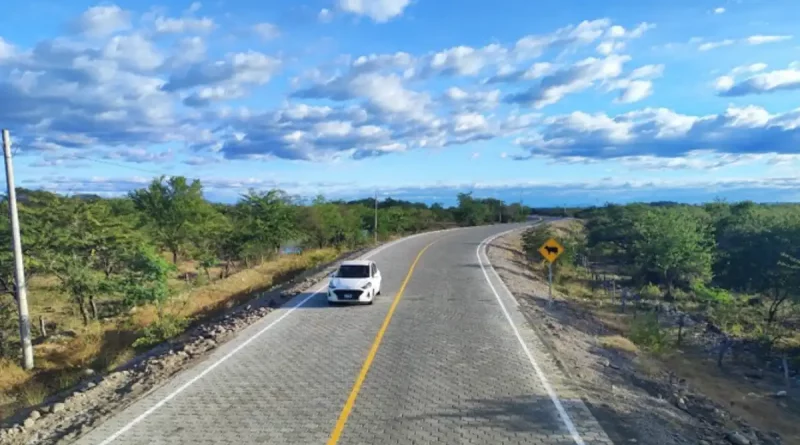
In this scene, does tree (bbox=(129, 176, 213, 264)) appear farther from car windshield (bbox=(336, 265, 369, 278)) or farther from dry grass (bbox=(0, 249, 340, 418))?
car windshield (bbox=(336, 265, 369, 278))

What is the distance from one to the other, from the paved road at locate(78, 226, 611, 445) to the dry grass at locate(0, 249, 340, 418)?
452 cm

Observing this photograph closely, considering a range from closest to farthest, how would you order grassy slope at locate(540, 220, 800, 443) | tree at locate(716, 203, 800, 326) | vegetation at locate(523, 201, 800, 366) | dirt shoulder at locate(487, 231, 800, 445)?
dirt shoulder at locate(487, 231, 800, 445) → grassy slope at locate(540, 220, 800, 443) → vegetation at locate(523, 201, 800, 366) → tree at locate(716, 203, 800, 326)

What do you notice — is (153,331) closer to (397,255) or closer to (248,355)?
(248,355)

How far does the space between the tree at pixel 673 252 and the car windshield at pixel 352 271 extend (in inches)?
919

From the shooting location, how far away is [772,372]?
21.3 m

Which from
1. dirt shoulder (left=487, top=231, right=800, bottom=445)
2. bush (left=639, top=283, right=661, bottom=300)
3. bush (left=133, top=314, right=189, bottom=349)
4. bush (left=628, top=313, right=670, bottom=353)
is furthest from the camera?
bush (left=639, top=283, right=661, bottom=300)

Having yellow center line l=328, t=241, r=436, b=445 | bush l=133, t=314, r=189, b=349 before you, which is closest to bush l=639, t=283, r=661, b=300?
yellow center line l=328, t=241, r=436, b=445

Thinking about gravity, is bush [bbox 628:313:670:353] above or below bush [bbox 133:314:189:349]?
below

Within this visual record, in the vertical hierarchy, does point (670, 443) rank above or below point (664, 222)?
below

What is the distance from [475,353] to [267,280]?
24153 mm

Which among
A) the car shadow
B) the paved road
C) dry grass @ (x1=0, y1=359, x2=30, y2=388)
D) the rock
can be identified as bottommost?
dry grass @ (x1=0, y1=359, x2=30, y2=388)

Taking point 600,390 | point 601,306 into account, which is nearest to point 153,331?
point 600,390

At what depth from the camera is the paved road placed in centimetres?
890

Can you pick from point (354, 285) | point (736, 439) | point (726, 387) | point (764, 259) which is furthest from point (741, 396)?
point (764, 259)
